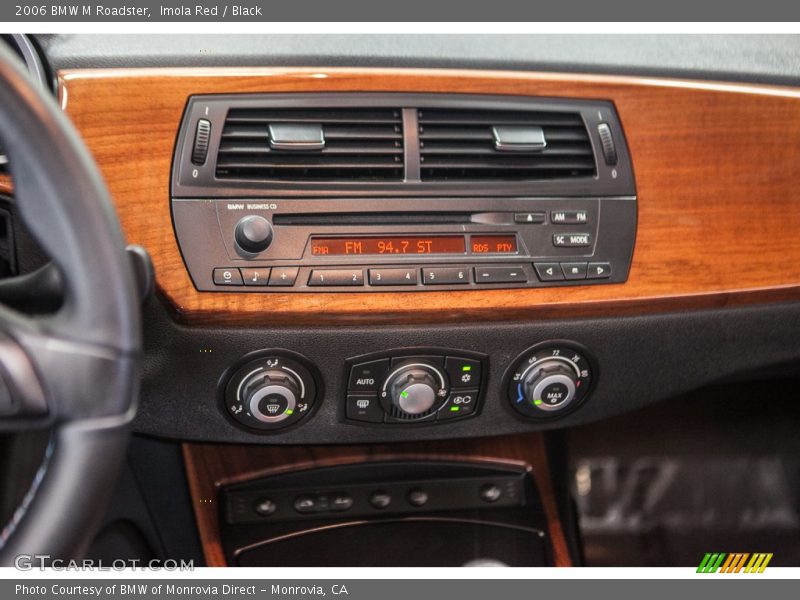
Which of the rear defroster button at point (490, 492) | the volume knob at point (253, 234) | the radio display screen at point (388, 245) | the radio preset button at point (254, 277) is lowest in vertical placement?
the rear defroster button at point (490, 492)

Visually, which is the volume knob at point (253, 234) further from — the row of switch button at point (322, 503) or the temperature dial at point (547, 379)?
the row of switch button at point (322, 503)

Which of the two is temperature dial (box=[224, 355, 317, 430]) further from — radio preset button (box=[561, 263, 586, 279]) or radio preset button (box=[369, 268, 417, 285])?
radio preset button (box=[561, 263, 586, 279])

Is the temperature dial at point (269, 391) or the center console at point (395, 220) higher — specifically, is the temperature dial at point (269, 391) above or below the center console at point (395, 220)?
below

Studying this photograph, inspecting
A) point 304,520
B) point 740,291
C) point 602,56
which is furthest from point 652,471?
point 602,56

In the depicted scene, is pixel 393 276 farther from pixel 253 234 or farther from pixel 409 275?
pixel 253 234

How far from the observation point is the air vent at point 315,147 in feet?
3.16

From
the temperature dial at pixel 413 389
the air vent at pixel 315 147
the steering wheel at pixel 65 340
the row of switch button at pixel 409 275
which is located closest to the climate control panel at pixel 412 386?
the temperature dial at pixel 413 389

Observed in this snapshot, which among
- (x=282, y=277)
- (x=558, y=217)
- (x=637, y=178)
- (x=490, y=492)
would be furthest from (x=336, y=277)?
(x=490, y=492)

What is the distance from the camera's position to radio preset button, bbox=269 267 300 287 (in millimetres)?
953

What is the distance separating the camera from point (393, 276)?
0.98m

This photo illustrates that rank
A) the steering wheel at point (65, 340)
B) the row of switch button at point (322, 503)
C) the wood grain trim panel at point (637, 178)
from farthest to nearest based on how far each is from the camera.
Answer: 1. the row of switch button at point (322, 503)
2. the wood grain trim panel at point (637, 178)
3. the steering wheel at point (65, 340)

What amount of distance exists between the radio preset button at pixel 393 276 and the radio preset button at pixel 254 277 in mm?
124

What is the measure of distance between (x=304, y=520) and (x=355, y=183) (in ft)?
1.84

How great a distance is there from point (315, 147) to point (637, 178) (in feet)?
1.34
